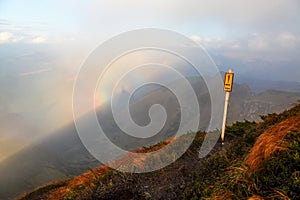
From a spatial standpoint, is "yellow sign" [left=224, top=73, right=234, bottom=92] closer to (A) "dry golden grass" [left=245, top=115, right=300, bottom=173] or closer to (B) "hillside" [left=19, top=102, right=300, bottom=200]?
(B) "hillside" [left=19, top=102, right=300, bottom=200]

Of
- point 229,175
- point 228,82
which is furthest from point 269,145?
point 228,82

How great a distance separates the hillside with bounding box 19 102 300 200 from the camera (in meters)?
6.09

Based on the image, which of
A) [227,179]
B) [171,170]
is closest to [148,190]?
[171,170]

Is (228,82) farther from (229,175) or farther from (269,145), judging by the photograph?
A: (229,175)

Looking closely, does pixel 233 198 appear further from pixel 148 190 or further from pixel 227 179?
pixel 148 190

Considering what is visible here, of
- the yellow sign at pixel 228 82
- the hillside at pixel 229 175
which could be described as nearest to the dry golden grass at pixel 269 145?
the hillside at pixel 229 175

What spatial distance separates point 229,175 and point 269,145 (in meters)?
1.24

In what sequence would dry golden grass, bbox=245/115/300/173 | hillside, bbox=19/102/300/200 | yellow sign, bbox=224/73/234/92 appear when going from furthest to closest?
yellow sign, bbox=224/73/234/92
dry golden grass, bbox=245/115/300/173
hillside, bbox=19/102/300/200

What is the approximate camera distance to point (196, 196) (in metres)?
7.43

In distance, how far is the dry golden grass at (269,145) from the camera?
6.78 metres

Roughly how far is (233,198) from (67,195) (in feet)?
24.4

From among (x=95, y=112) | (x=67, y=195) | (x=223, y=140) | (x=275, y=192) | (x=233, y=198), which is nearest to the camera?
(x=275, y=192)

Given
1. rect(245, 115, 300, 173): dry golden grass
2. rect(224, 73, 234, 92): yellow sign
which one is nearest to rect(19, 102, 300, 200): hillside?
rect(245, 115, 300, 173): dry golden grass

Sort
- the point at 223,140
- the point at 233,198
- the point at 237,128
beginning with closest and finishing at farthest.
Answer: the point at 233,198 < the point at 223,140 < the point at 237,128
